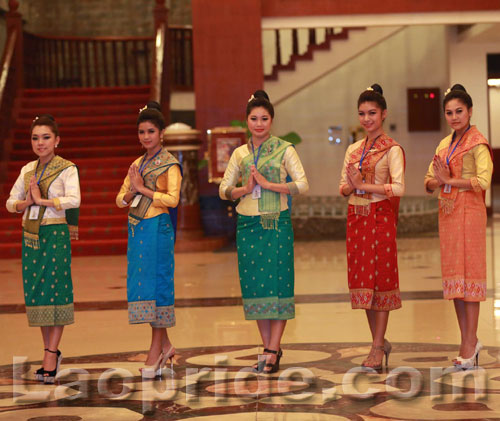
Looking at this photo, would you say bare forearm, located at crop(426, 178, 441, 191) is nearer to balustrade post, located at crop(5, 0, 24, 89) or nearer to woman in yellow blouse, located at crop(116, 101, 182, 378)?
woman in yellow blouse, located at crop(116, 101, 182, 378)

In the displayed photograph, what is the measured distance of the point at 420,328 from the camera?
16.9 feet

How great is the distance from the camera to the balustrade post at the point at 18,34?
41.0ft

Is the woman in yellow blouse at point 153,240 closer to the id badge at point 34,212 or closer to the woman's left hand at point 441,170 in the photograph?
the id badge at point 34,212

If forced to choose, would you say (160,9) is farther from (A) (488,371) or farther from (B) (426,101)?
(A) (488,371)

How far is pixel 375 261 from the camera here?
166 inches

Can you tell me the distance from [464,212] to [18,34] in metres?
9.63

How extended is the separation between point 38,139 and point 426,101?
11299mm

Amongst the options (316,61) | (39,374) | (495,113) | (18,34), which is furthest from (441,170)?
(495,113)

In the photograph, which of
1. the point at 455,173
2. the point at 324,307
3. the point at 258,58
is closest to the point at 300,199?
the point at 258,58

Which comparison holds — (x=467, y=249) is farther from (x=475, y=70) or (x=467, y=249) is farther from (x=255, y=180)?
(x=475, y=70)

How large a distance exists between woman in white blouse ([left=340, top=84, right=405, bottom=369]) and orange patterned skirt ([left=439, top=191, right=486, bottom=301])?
27 centimetres

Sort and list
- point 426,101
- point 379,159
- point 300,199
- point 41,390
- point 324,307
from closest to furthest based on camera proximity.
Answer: point 41,390 < point 379,159 < point 324,307 < point 300,199 < point 426,101

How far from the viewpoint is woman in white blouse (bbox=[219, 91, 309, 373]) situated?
4.25 m

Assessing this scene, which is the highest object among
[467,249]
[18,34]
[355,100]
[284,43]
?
[284,43]
